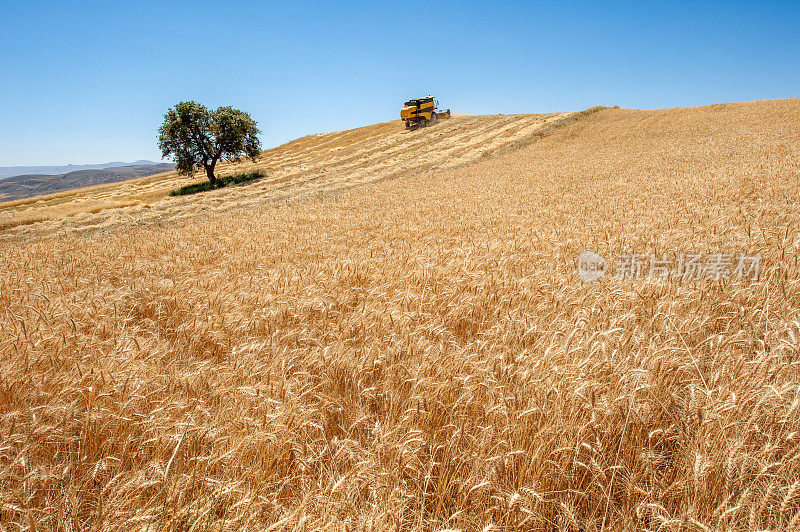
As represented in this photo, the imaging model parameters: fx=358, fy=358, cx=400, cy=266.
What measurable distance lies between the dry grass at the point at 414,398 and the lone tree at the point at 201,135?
34807mm

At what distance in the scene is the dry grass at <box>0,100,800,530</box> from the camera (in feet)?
5.65

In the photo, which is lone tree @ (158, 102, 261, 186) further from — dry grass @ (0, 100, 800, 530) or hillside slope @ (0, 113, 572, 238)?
dry grass @ (0, 100, 800, 530)

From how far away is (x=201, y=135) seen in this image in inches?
1407

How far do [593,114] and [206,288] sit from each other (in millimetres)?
53533

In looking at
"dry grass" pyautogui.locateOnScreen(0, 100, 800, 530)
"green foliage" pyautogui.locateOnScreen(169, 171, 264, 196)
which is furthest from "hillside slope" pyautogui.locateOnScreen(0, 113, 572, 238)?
"dry grass" pyautogui.locateOnScreen(0, 100, 800, 530)

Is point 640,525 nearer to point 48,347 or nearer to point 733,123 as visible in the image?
point 48,347

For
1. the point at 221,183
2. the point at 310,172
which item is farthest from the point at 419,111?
the point at 221,183

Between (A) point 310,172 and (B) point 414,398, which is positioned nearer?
(B) point 414,398

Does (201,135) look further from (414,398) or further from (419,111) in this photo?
(414,398)

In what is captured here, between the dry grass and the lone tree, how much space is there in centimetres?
3481

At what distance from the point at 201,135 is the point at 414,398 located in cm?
4128

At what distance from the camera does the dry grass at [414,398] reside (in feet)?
5.65

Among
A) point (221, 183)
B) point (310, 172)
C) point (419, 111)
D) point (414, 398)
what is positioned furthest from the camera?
point (419, 111)

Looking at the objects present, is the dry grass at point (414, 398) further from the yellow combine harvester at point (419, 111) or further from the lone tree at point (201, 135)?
the yellow combine harvester at point (419, 111)
